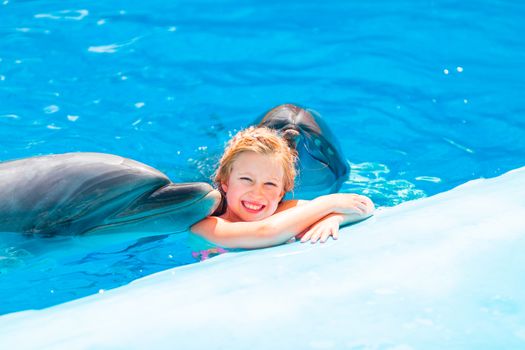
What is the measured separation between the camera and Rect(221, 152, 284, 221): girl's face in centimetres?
454

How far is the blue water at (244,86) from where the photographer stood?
6.33 meters

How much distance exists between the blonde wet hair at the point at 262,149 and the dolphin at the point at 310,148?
0.62ft

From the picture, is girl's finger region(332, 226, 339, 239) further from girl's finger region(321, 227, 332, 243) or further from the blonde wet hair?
the blonde wet hair

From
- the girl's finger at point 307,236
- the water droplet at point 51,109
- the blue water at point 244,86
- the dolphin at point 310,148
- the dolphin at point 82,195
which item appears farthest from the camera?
the water droplet at point 51,109

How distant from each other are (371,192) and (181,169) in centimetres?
141

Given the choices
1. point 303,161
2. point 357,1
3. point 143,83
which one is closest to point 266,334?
point 303,161

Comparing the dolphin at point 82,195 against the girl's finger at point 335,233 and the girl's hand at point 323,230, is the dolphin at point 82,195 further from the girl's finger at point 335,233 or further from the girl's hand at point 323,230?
the girl's finger at point 335,233

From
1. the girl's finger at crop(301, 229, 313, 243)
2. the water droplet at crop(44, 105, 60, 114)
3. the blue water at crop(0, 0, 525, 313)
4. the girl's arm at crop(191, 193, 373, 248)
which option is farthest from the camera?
the water droplet at crop(44, 105, 60, 114)

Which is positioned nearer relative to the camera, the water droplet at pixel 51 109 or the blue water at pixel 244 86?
the blue water at pixel 244 86

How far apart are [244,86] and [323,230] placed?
3.94 m

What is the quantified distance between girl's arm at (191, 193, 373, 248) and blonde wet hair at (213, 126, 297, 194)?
476mm

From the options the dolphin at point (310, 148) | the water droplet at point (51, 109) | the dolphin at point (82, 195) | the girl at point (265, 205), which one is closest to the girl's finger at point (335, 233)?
the girl at point (265, 205)

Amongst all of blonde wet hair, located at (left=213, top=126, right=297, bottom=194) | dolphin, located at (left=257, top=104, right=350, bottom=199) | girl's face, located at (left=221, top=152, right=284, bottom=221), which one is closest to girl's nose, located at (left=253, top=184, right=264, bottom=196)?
girl's face, located at (left=221, top=152, right=284, bottom=221)

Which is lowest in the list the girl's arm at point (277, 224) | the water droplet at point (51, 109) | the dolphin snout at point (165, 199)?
the water droplet at point (51, 109)
